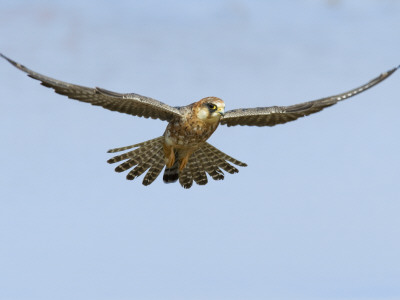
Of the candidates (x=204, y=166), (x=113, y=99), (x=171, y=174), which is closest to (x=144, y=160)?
(x=171, y=174)

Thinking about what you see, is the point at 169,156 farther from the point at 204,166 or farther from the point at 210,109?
the point at 210,109

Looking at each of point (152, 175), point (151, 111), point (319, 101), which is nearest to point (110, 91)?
point (151, 111)

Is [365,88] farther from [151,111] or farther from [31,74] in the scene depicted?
[31,74]

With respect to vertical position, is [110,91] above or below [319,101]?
below

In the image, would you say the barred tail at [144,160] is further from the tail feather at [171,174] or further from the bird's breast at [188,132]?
the bird's breast at [188,132]

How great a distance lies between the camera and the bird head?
1845 cm

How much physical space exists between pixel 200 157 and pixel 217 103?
243 cm

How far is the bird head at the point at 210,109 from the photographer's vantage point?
1845 cm

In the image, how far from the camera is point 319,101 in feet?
64.3

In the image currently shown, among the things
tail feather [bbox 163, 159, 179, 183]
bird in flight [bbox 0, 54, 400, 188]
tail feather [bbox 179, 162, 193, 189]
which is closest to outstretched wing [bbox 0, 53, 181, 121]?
bird in flight [bbox 0, 54, 400, 188]

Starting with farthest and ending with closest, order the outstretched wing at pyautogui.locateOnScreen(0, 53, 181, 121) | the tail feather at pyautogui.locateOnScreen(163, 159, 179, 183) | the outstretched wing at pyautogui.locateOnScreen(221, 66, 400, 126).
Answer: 1. the tail feather at pyautogui.locateOnScreen(163, 159, 179, 183)
2. the outstretched wing at pyautogui.locateOnScreen(221, 66, 400, 126)
3. the outstretched wing at pyautogui.locateOnScreen(0, 53, 181, 121)

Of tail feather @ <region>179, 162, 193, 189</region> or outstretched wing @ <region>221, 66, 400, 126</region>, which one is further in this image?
tail feather @ <region>179, 162, 193, 189</region>

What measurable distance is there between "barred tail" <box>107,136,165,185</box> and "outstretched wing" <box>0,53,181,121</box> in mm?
1029

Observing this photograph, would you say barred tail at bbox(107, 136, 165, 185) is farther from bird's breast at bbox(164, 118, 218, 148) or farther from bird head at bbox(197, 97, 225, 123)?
bird head at bbox(197, 97, 225, 123)
